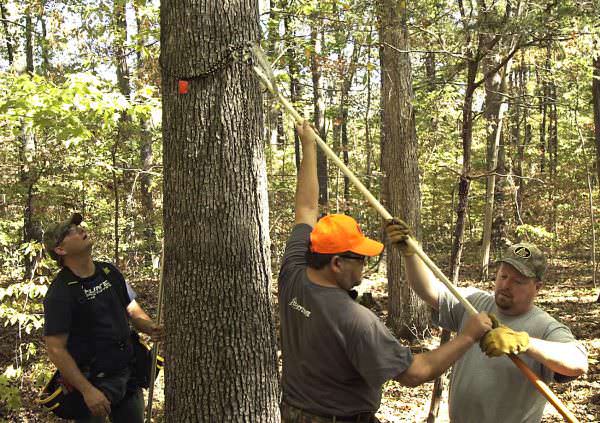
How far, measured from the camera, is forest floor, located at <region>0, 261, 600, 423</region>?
6.08 meters

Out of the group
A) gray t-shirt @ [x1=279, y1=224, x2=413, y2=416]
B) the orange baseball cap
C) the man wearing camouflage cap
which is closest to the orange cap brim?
the orange baseball cap

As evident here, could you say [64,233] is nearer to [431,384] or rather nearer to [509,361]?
[509,361]

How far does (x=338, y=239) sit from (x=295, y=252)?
1.83ft

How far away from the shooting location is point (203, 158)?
2.73 metres

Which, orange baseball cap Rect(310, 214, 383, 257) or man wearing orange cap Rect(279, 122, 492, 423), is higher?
orange baseball cap Rect(310, 214, 383, 257)

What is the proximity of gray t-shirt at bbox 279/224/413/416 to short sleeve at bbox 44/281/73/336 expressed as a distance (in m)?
1.61

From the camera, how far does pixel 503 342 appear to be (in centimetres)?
250

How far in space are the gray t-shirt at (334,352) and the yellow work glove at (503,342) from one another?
1.47 ft

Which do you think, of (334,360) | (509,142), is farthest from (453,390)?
(509,142)

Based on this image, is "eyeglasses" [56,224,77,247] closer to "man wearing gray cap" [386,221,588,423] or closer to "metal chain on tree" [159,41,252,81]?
"metal chain on tree" [159,41,252,81]

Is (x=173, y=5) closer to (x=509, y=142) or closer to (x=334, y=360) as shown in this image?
(x=334, y=360)

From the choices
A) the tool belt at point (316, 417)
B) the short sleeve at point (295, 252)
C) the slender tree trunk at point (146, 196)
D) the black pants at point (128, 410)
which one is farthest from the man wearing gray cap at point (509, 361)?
the slender tree trunk at point (146, 196)

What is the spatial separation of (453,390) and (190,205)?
78.4 inches

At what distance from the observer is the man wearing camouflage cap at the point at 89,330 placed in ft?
11.0
